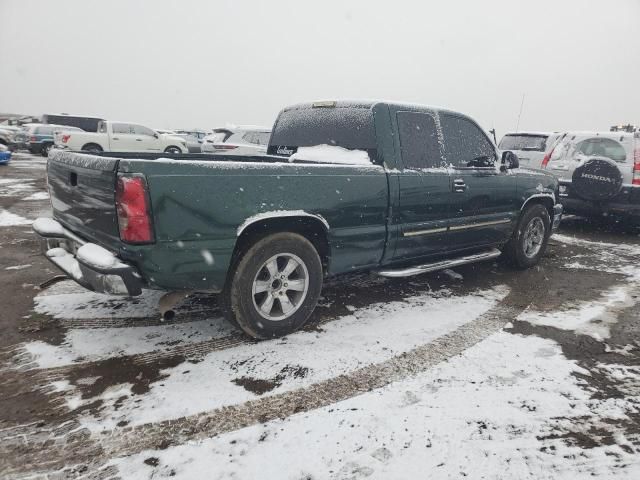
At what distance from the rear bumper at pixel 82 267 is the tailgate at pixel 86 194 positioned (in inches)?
3.8

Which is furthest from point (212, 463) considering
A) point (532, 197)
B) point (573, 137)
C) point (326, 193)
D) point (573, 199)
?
point (573, 137)

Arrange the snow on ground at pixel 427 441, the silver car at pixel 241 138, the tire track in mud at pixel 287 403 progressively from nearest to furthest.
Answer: the snow on ground at pixel 427 441
the tire track in mud at pixel 287 403
the silver car at pixel 241 138

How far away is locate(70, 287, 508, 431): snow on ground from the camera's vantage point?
2.49 meters

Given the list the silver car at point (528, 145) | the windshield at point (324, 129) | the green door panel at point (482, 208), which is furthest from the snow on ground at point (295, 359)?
the silver car at point (528, 145)

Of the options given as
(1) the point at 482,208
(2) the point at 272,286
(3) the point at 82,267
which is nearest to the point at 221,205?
(2) the point at 272,286

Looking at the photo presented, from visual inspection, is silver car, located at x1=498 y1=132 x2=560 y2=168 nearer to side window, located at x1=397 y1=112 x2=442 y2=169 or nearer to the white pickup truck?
side window, located at x1=397 y1=112 x2=442 y2=169

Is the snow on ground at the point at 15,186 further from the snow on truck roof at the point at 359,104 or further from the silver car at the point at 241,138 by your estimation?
the snow on truck roof at the point at 359,104

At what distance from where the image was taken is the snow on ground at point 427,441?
2.05m

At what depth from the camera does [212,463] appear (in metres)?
2.06

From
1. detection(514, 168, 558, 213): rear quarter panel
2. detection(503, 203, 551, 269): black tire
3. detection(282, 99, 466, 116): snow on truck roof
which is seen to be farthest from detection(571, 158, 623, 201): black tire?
detection(282, 99, 466, 116): snow on truck roof

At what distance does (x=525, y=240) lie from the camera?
554cm

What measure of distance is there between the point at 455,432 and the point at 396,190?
2.06 m

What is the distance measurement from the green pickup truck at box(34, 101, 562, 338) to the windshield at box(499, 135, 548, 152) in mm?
7427

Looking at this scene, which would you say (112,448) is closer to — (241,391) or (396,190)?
(241,391)
